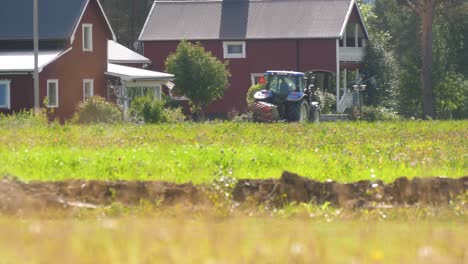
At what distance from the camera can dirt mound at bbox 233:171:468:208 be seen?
16.1 meters

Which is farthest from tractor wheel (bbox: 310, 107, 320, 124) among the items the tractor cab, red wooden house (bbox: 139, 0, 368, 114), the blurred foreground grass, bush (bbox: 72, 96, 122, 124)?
the blurred foreground grass

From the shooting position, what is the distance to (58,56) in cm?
5078

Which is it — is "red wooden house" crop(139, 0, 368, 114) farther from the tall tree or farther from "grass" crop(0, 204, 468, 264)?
"grass" crop(0, 204, 468, 264)

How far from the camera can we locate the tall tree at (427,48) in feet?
202

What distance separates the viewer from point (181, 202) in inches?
613

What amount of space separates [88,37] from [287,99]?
511 inches

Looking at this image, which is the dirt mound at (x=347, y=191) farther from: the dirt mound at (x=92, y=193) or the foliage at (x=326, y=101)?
the foliage at (x=326, y=101)

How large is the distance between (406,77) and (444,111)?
3.05 meters

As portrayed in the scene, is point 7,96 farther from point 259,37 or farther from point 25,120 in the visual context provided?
point 259,37

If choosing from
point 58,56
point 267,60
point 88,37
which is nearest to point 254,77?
point 267,60

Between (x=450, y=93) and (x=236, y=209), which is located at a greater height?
(x=450, y=93)

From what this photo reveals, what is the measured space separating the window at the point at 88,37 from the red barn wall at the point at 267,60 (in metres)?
12.6

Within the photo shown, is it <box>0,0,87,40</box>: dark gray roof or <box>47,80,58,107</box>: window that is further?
<box>0,0,87,40</box>: dark gray roof

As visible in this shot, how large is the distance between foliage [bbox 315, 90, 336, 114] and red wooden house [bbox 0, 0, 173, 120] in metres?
9.88
